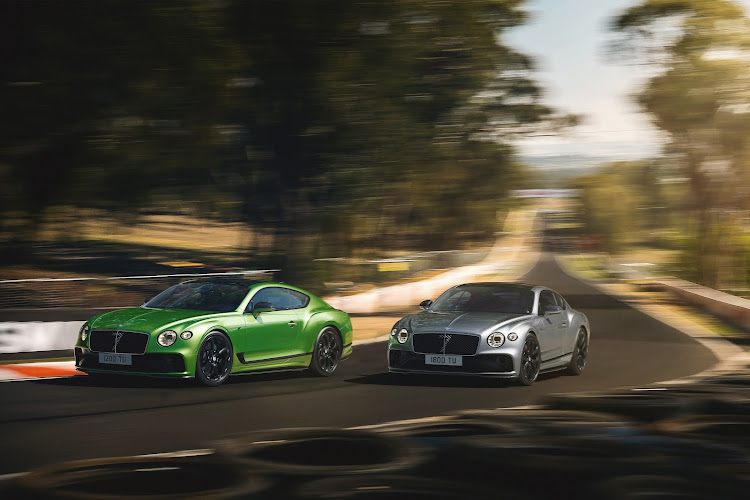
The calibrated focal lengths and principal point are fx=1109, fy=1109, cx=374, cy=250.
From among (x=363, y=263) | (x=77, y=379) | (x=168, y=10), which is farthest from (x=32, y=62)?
(x=363, y=263)

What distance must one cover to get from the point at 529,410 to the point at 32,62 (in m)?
13.9

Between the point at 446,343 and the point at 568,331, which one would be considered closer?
the point at 446,343

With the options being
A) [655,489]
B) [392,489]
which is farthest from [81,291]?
[655,489]

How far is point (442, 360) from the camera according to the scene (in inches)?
535

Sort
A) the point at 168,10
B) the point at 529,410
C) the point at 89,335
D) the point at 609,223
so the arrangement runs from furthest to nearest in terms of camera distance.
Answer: the point at 609,223 < the point at 168,10 < the point at 89,335 < the point at 529,410

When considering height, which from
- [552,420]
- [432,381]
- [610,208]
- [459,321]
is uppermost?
[610,208]

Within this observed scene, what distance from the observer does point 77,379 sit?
13945 mm

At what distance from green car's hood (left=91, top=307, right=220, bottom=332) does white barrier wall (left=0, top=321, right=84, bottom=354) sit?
11.4 feet

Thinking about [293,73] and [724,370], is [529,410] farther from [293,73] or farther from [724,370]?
[293,73]

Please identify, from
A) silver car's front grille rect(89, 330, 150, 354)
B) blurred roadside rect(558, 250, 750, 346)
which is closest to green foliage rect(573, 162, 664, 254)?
blurred roadside rect(558, 250, 750, 346)

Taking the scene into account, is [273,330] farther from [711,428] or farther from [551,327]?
[711,428]

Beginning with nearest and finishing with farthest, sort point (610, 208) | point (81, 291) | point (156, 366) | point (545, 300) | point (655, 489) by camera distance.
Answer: point (655, 489)
point (156, 366)
point (545, 300)
point (81, 291)
point (610, 208)

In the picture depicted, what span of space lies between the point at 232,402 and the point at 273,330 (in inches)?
94.1

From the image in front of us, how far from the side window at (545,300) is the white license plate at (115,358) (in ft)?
17.3
